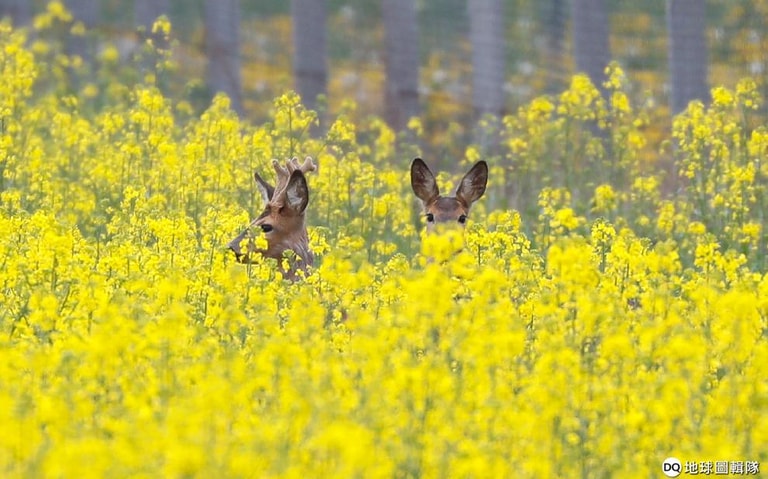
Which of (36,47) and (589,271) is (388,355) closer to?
(589,271)

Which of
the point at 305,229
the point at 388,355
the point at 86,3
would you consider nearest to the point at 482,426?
the point at 388,355

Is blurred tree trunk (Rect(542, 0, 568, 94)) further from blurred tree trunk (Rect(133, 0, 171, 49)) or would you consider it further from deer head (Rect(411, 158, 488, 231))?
deer head (Rect(411, 158, 488, 231))

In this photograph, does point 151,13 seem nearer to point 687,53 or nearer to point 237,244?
point 687,53

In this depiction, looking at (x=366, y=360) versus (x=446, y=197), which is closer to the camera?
(x=366, y=360)

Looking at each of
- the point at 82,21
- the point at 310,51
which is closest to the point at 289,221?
the point at 310,51

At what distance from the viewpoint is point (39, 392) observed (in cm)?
668

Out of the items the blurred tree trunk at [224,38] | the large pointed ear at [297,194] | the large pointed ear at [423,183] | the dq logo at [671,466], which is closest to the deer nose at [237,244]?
the large pointed ear at [297,194]

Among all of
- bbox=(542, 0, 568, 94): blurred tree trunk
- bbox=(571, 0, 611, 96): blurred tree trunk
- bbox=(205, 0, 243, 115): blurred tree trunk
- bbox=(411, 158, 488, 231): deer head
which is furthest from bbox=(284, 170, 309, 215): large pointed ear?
bbox=(205, 0, 243, 115): blurred tree trunk

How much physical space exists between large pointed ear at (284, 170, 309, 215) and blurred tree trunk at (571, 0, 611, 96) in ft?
20.2

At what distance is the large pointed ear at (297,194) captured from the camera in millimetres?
11680

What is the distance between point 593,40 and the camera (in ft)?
56.2

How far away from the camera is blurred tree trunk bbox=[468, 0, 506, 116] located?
1756cm

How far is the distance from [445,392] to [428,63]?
21625mm

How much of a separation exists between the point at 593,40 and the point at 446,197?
567 cm
